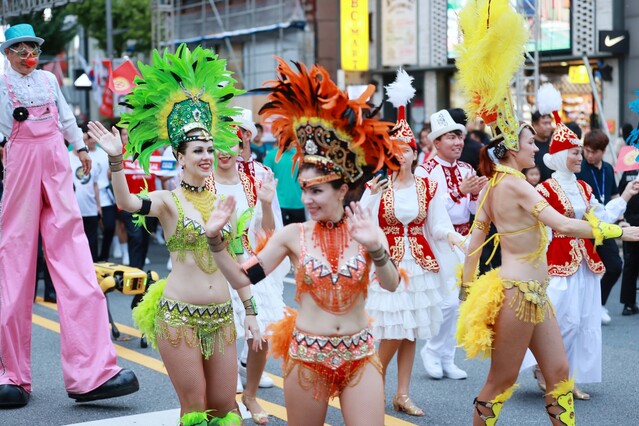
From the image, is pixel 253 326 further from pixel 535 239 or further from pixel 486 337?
pixel 535 239

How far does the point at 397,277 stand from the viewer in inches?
177

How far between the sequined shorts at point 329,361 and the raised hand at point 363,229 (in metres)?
0.47

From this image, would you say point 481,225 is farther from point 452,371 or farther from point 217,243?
point 452,371

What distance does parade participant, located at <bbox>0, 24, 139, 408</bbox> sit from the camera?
6.84m

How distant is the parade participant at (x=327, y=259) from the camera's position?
4.43m

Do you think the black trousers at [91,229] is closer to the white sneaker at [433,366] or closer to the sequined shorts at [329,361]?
the white sneaker at [433,366]

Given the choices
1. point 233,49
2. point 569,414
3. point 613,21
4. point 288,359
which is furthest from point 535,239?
point 233,49

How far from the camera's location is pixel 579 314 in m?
7.19

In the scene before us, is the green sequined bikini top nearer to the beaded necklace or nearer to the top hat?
the beaded necklace

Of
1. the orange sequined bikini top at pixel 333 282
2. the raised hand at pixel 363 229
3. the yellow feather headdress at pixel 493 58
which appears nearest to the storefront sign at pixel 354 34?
the yellow feather headdress at pixel 493 58

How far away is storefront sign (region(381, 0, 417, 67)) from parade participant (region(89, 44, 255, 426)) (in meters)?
22.0

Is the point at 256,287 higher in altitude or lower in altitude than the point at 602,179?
lower

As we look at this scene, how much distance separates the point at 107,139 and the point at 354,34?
74.5 feet

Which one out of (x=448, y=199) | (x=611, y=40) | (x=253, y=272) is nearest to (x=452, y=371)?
(x=448, y=199)
